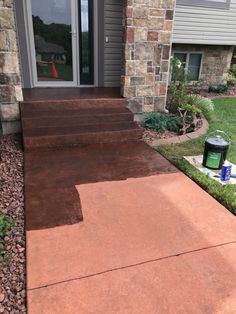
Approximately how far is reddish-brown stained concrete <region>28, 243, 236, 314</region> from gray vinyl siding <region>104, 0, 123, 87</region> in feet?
15.4

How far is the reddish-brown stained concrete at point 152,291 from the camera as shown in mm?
1617

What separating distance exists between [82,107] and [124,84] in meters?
0.84

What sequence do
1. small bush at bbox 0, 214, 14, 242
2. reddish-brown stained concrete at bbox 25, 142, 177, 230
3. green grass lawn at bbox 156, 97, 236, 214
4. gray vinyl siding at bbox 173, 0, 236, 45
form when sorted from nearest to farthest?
small bush at bbox 0, 214, 14, 242 < reddish-brown stained concrete at bbox 25, 142, 177, 230 < green grass lawn at bbox 156, 97, 236, 214 < gray vinyl siding at bbox 173, 0, 236, 45

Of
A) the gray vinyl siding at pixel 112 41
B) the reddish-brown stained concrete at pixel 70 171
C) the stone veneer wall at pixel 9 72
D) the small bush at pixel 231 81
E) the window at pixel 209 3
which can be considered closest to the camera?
the reddish-brown stained concrete at pixel 70 171

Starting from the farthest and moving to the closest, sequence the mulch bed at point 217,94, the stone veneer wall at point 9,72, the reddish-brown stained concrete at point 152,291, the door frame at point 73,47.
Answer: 1. the mulch bed at point 217,94
2. the door frame at point 73,47
3. the stone veneer wall at point 9,72
4. the reddish-brown stained concrete at point 152,291

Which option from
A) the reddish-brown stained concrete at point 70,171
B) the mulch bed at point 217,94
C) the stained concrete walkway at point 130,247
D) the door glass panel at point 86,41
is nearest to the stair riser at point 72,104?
the reddish-brown stained concrete at point 70,171

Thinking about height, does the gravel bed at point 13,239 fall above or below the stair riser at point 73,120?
below

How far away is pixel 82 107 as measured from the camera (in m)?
4.56

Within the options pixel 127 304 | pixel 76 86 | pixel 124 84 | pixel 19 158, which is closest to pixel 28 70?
pixel 76 86

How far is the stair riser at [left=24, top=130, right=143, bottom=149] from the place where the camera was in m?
3.86

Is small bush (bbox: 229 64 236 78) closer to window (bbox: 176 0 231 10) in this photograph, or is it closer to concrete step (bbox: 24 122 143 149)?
window (bbox: 176 0 231 10)

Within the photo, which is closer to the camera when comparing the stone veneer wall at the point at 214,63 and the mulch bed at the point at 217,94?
the mulch bed at the point at 217,94

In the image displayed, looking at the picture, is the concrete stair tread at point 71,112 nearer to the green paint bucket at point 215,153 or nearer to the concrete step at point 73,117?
the concrete step at point 73,117

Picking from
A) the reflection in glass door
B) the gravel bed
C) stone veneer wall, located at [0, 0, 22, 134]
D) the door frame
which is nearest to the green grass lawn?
the gravel bed
